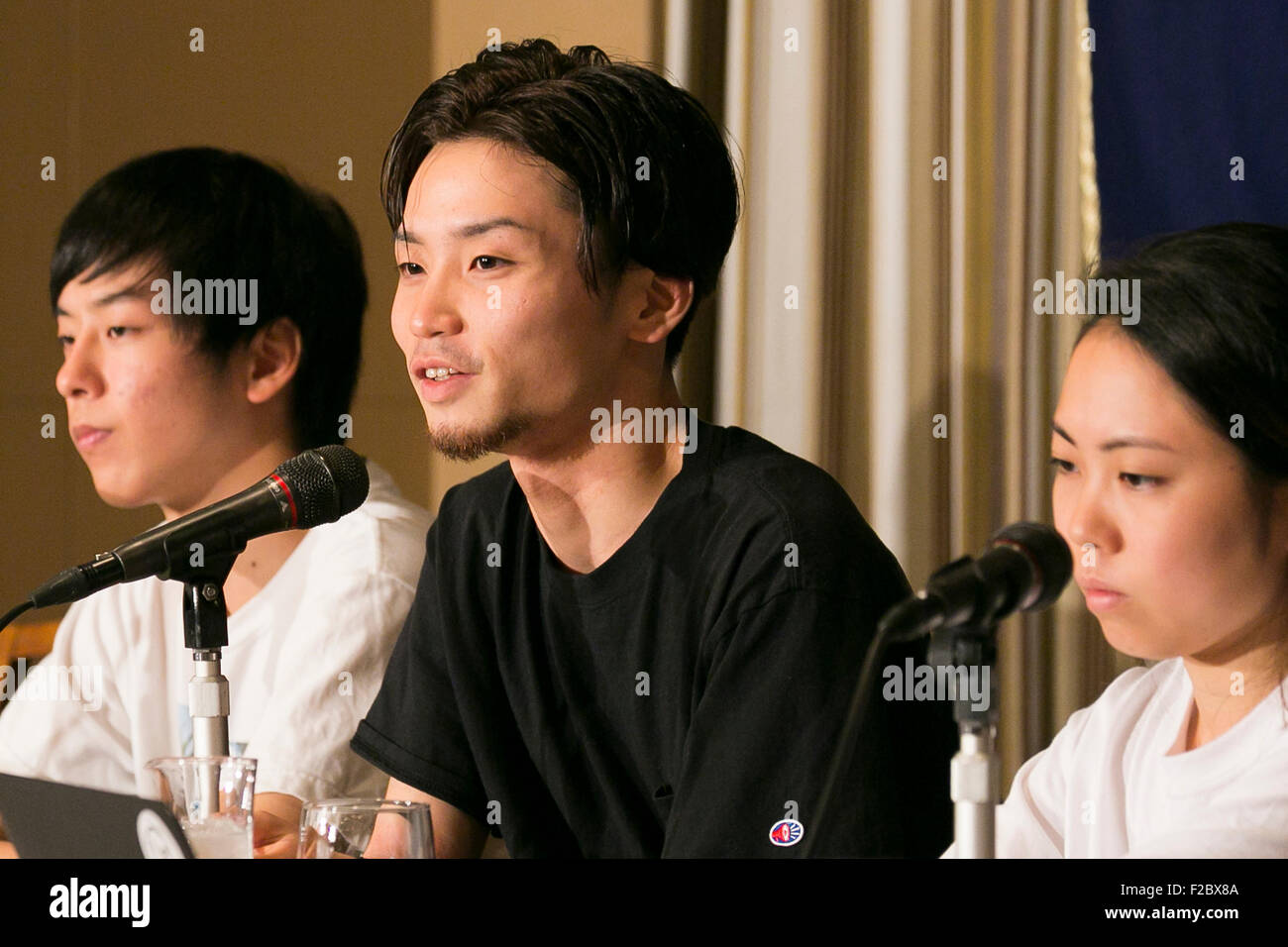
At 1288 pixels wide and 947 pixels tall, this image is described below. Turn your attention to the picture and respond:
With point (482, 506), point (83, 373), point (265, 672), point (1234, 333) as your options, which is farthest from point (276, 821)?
point (1234, 333)

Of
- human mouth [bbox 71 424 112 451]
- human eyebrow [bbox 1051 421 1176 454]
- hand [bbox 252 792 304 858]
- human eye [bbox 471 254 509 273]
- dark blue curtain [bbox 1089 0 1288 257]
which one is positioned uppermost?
dark blue curtain [bbox 1089 0 1288 257]

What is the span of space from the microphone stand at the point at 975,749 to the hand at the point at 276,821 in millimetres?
751

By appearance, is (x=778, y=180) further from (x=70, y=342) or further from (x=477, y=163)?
(x=70, y=342)

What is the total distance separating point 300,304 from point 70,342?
308 mm

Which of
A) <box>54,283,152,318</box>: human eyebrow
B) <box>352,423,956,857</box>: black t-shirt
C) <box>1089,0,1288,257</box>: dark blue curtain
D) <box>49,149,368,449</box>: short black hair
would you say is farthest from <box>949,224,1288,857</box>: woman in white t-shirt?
<box>54,283,152,318</box>: human eyebrow

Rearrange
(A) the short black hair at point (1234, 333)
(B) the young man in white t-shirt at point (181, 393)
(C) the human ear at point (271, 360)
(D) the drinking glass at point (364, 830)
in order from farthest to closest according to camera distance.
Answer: (C) the human ear at point (271, 360), (B) the young man in white t-shirt at point (181, 393), (A) the short black hair at point (1234, 333), (D) the drinking glass at point (364, 830)

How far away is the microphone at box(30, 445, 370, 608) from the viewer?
3.45 feet

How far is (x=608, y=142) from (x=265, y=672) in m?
0.75

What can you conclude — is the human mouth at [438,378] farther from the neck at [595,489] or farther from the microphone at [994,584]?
the microphone at [994,584]

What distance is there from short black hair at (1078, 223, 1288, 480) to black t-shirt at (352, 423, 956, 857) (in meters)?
0.29

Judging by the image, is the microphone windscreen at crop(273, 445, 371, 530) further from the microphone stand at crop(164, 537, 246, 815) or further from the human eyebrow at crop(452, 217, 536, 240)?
the human eyebrow at crop(452, 217, 536, 240)

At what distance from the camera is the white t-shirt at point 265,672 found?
1.54 meters

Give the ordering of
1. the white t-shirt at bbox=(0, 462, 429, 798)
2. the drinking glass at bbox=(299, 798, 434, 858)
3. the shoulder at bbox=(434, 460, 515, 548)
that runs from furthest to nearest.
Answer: the white t-shirt at bbox=(0, 462, 429, 798) < the shoulder at bbox=(434, 460, 515, 548) < the drinking glass at bbox=(299, 798, 434, 858)

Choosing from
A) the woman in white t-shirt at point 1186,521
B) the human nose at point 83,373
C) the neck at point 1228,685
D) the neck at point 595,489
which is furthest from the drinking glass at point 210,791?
the human nose at point 83,373
